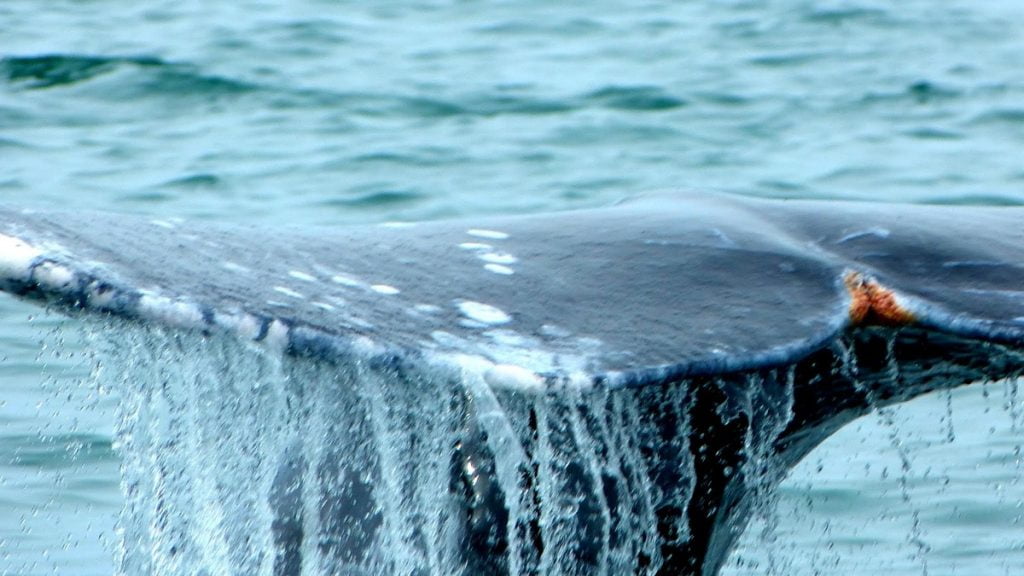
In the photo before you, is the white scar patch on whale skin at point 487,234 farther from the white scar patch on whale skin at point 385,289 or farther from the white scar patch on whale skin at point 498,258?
the white scar patch on whale skin at point 385,289

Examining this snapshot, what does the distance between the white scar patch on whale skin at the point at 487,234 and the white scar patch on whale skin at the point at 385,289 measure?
30 cm

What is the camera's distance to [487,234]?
235cm

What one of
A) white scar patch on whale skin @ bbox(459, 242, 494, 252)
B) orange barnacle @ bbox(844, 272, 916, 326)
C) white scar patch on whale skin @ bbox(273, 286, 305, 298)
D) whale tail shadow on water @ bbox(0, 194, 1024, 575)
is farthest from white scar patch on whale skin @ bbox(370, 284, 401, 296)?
orange barnacle @ bbox(844, 272, 916, 326)

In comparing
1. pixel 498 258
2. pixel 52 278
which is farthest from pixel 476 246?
pixel 52 278

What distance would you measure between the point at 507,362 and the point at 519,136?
8.16m

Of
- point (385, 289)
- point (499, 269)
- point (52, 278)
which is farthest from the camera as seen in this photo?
point (499, 269)

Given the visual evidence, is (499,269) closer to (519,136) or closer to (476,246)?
(476,246)

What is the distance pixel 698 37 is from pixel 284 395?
35.3 ft

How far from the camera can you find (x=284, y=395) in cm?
201

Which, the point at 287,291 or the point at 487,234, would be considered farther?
the point at 487,234

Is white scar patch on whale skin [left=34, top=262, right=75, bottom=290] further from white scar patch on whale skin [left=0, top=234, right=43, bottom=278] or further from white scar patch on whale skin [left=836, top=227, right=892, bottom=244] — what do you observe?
white scar patch on whale skin [left=836, top=227, right=892, bottom=244]

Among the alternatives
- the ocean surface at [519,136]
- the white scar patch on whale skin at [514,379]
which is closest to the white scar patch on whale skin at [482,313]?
the white scar patch on whale skin at [514,379]

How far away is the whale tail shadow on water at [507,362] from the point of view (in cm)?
187

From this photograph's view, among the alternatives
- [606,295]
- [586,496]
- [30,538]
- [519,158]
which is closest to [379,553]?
[586,496]
